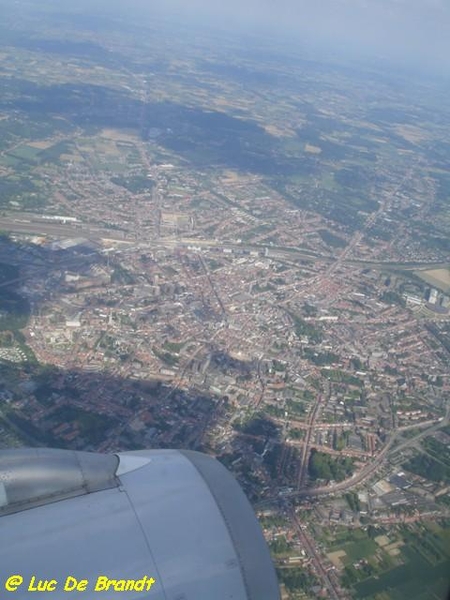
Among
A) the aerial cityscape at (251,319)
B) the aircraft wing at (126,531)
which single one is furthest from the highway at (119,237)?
the aircraft wing at (126,531)

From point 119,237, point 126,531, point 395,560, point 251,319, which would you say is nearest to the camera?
point 126,531

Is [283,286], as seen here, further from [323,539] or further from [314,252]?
[323,539]

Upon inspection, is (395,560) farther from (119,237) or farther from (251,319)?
(119,237)

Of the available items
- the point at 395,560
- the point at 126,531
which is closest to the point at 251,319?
the point at 395,560

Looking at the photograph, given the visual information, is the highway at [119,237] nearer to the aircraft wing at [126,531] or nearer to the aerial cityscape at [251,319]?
the aerial cityscape at [251,319]

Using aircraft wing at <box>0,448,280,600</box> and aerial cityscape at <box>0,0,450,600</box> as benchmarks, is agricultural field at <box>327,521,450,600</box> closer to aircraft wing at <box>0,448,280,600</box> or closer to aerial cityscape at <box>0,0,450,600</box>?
aerial cityscape at <box>0,0,450,600</box>

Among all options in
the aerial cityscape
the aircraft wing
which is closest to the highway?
the aerial cityscape
